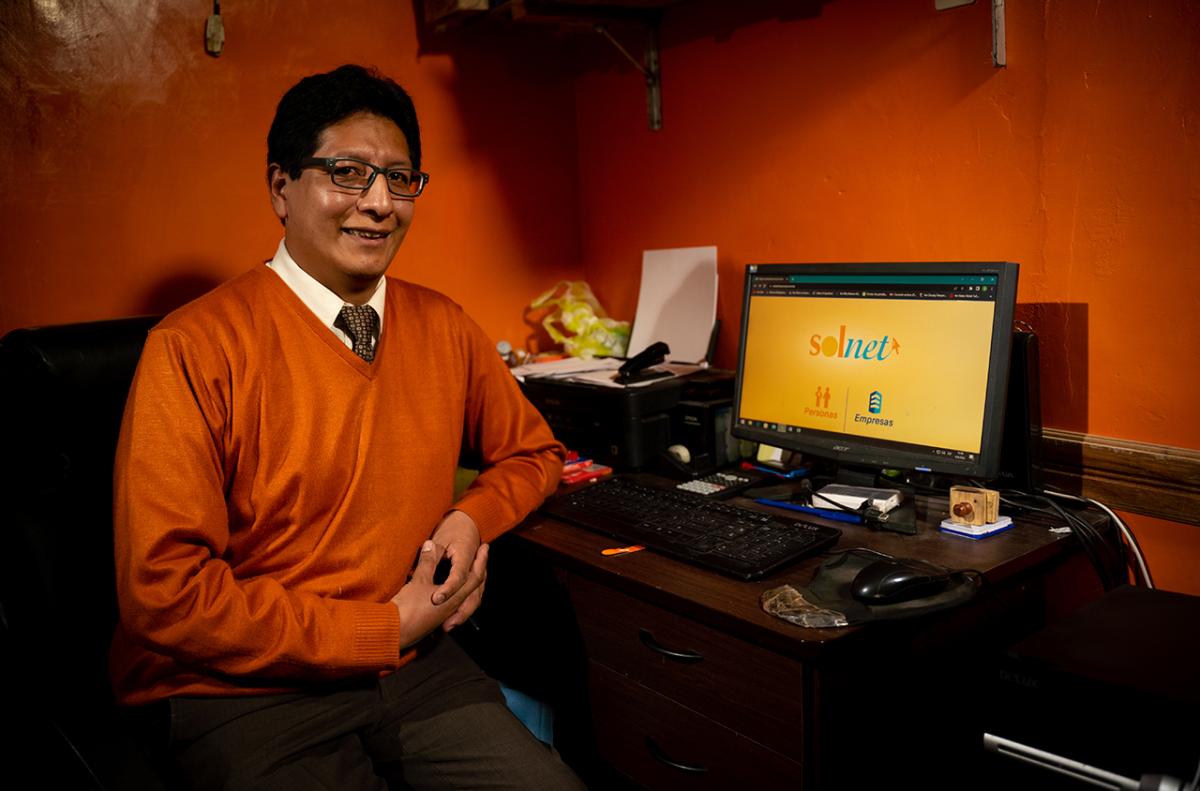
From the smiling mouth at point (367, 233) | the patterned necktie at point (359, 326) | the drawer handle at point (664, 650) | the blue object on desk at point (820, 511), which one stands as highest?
the smiling mouth at point (367, 233)

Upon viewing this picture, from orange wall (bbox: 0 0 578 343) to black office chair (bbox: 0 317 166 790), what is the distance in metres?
0.61

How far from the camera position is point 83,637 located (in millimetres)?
1393

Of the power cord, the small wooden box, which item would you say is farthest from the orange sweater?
the power cord

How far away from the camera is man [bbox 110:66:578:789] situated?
4.04ft

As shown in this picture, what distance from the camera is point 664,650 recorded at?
1.39m

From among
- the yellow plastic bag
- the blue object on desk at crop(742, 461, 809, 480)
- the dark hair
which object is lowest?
the blue object on desk at crop(742, 461, 809, 480)

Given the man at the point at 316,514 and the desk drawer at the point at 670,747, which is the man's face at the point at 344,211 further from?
the desk drawer at the point at 670,747

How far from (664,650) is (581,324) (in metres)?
1.32

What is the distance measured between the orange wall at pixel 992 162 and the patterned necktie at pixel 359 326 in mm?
1056

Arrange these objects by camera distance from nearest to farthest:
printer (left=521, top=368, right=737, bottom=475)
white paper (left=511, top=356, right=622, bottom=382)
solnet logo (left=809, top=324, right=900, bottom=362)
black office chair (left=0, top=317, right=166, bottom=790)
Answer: black office chair (left=0, top=317, right=166, bottom=790), solnet logo (left=809, top=324, right=900, bottom=362), printer (left=521, top=368, right=737, bottom=475), white paper (left=511, top=356, right=622, bottom=382)

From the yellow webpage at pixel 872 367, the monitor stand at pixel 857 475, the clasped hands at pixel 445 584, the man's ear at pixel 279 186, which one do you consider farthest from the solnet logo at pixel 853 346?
the man's ear at pixel 279 186

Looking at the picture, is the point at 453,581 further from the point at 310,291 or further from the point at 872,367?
the point at 872,367

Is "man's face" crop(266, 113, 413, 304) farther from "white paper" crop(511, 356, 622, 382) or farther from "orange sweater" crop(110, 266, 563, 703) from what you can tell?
"white paper" crop(511, 356, 622, 382)

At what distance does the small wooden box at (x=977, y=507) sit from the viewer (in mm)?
1491
